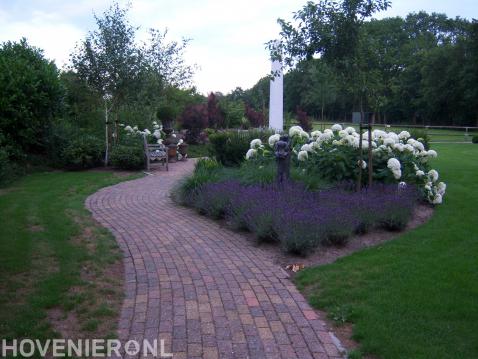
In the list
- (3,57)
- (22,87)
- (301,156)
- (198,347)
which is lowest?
(198,347)

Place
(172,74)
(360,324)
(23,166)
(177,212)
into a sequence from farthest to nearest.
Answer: (172,74), (23,166), (177,212), (360,324)

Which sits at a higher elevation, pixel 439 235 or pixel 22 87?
pixel 22 87

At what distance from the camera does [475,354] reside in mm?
3227

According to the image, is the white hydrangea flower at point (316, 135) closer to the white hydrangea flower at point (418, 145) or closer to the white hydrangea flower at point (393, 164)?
the white hydrangea flower at point (393, 164)

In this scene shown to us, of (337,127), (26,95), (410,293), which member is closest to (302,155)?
(337,127)

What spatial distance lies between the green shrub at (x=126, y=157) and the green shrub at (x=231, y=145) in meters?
2.12

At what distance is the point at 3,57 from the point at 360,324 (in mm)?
11465

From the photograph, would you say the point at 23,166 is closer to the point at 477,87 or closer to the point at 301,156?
the point at 301,156

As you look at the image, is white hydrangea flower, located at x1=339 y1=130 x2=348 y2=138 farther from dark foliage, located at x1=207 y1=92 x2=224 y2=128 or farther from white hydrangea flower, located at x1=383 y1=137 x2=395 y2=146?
dark foliage, located at x1=207 y1=92 x2=224 y2=128

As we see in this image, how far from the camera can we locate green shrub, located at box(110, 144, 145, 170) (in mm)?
13727

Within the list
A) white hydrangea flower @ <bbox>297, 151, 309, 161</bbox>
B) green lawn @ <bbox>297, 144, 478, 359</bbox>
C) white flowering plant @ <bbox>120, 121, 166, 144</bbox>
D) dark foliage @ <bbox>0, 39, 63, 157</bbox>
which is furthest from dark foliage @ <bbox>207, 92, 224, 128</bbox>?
green lawn @ <bbox>297, 144, 478, 359</bbox>

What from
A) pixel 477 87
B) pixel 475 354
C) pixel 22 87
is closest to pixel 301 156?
pixel 475 354

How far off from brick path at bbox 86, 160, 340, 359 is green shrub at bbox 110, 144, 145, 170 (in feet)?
21.8

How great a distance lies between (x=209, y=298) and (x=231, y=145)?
30.2 ft
